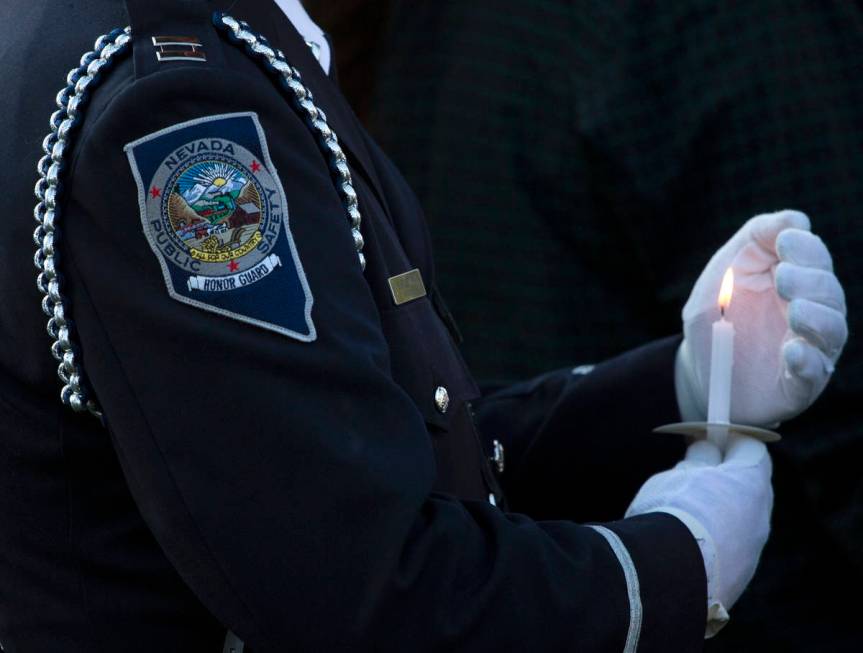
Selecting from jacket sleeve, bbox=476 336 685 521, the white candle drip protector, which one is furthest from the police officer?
jacket sleeve, bbox=476 336 685 521

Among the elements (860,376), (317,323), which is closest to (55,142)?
(317,323)

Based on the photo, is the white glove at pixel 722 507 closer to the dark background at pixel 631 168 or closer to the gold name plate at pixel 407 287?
the gold name plate at pixel 407 287

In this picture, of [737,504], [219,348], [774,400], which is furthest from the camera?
[774,400]

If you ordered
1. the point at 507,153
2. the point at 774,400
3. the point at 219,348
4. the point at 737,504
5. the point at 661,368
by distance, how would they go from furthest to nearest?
1. the point at 507,153
2. the point at 661,368
3. the point at 774,400
4. the point at 737,504
5. the point at 219,348

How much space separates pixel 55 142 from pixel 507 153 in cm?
146

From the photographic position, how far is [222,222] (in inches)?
36.2

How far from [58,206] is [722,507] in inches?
27.0

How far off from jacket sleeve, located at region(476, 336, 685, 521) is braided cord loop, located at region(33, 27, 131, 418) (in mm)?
795

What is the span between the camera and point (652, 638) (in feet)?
→ 3.50

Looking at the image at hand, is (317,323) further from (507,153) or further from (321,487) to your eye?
(507,153)

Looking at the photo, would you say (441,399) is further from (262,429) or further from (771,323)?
(771,323)

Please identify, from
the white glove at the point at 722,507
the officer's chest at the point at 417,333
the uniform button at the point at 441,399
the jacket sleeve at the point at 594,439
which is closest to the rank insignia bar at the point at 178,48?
the officer's chest at the point at 417,333

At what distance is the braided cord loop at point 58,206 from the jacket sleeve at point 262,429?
1 centimetres

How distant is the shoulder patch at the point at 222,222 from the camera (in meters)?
0.90
